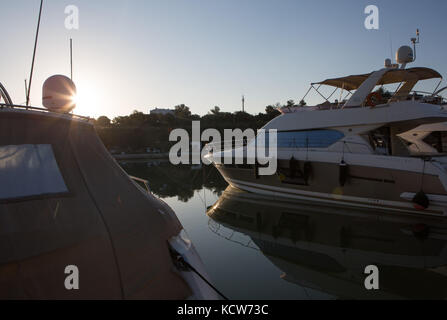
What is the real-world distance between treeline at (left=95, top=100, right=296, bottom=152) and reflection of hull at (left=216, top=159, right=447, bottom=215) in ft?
104

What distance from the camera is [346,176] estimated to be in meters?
9.38

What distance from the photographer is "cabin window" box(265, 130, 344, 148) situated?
10.5m

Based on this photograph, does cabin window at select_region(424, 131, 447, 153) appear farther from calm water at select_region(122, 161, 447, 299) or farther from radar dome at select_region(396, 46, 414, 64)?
calm water at select_region(122, 161, 447, 299)

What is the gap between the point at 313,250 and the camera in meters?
6.43

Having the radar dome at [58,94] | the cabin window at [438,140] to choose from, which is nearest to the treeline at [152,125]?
the cabin window at [438,140]

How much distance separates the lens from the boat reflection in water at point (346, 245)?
486 centimetres

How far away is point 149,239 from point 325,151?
853cm

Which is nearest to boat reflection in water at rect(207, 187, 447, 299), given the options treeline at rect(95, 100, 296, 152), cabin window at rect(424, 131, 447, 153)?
cabin window at rect(424, 131, 447, 153)

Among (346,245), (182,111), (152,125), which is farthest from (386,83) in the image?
(182,111)

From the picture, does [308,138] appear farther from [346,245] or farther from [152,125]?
[152,125]

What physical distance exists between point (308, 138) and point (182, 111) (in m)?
65.0
